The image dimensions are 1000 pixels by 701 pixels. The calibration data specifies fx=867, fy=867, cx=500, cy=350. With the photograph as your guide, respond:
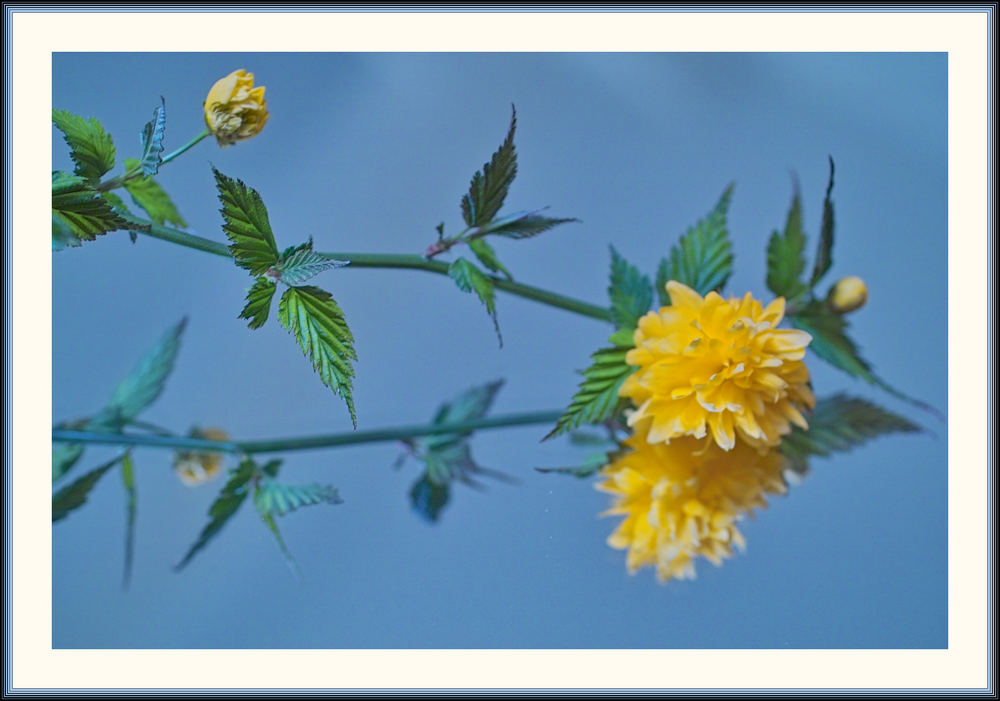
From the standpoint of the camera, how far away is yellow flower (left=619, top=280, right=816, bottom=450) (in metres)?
0.41

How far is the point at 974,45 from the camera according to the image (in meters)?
0.49

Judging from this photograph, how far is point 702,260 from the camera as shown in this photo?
499 millimetres

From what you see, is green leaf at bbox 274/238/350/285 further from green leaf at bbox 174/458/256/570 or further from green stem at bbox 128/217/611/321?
green leaf at bbox 174/458/256/570

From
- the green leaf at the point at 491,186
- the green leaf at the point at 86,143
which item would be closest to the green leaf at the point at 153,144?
the green leaf at the point at 86,143

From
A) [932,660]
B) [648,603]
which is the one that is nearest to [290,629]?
[648,603]

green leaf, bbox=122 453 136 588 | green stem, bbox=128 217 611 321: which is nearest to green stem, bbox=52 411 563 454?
green leaf, bbox=122 453 136 588

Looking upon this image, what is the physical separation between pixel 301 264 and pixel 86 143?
0.10m

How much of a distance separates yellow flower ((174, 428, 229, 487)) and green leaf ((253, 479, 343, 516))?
0.13 meters

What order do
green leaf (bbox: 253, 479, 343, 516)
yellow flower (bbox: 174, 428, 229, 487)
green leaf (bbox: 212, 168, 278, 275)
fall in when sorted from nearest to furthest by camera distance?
green leaf (bbox: 212, 168, 278, 275) < green leaf (bbox: 253, 479, 343, 516) < yellow flower (bbox: 174, 428, 229, 487)

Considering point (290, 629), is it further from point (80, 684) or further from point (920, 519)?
point (920, 519)

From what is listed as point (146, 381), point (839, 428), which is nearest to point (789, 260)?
point (839, 428)

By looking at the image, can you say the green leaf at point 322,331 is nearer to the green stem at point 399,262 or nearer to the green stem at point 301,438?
the green stem at point 399,262

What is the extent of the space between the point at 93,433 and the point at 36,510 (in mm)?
67

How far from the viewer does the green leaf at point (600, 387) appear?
0.43 meters
